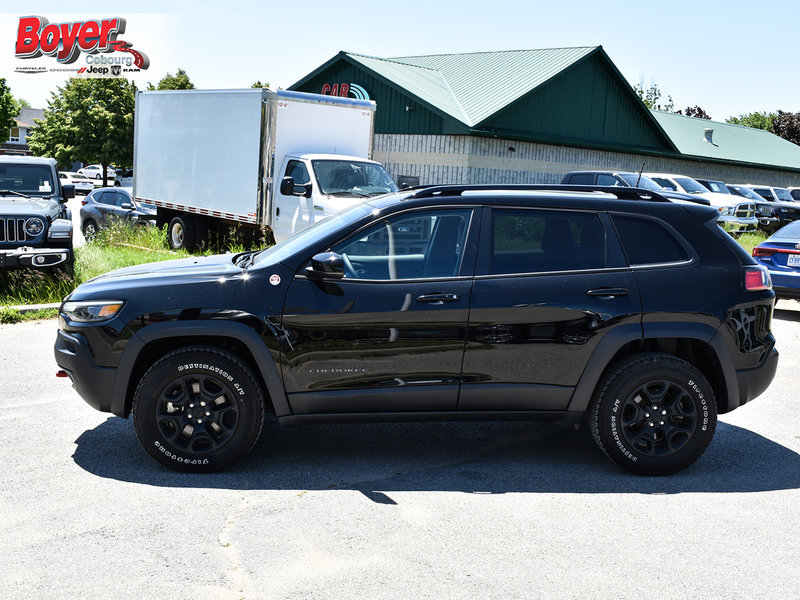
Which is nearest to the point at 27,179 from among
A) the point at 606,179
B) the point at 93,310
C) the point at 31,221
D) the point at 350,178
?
the point at 31,221

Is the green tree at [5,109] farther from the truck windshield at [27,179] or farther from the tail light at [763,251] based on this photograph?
the tail light at [763,251]

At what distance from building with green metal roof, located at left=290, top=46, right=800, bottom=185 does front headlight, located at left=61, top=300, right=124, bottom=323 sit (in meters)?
20.1

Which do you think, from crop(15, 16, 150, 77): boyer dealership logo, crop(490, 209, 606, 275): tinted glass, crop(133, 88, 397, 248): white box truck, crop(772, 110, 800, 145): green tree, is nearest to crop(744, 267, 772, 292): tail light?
crop(490, 209, 606, 275): tinted glass

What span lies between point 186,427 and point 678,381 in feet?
9.74

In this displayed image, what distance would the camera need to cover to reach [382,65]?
28641 mm

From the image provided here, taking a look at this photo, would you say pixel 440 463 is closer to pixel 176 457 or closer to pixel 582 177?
pixel 176 457

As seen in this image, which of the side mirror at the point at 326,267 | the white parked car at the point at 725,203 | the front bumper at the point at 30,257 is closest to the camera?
the side mirror at the point at 326,267

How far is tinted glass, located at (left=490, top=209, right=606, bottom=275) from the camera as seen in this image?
526 centimetres

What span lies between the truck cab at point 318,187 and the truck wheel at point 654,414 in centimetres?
903

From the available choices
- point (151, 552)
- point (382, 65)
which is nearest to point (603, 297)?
point (151, 552)

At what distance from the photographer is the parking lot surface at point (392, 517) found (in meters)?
3.84

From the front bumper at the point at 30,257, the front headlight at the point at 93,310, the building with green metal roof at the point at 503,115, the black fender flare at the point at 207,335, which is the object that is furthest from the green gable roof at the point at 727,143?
the front headlight at the point at 93,310

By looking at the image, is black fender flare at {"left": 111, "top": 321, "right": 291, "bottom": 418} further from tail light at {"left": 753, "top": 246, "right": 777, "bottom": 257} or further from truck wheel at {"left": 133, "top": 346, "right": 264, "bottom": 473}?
tail light at {"left": 753, "top": 246, "right": 777, "bottom": 257}

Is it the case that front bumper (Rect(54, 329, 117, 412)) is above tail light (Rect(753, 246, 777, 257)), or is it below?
below
